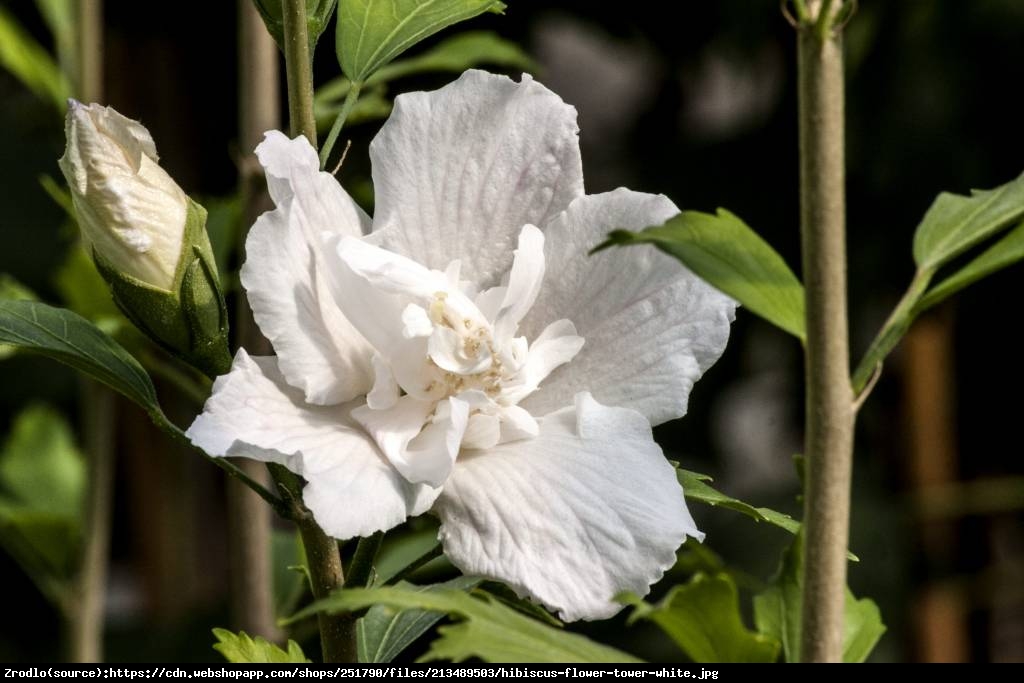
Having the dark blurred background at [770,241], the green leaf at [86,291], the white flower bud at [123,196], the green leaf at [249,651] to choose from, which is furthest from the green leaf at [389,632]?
the dark blurred background at [770,241]

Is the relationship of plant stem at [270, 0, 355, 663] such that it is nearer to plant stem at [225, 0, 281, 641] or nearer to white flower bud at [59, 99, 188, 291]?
white flower bud at [59, 99, 188, 291]

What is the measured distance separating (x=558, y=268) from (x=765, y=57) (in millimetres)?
1161

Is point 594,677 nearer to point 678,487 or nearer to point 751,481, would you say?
point 678,487

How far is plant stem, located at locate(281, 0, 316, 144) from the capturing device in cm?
40

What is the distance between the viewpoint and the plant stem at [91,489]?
0.92 meters

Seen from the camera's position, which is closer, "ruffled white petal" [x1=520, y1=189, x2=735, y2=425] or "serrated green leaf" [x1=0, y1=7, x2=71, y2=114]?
"ruffled white petal" [x1=520, y1=189, x2=735, y2=425]

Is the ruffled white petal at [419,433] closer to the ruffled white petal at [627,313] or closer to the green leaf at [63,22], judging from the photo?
the ruffled white petal at [627,313]

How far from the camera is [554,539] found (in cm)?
38

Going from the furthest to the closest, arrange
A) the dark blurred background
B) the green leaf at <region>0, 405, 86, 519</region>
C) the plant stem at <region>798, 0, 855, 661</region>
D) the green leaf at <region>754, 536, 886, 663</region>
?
1. the dark blurred background
2. the green leaf at <region>0, 405, 86, 519</region>
3. the green leaf at <region>754, 536, 886, 663</region>
4. the plant stem at <region>798, 0, 855, 661</region>

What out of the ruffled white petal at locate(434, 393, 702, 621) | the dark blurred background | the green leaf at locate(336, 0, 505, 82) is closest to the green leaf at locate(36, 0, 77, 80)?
the dark blurred background

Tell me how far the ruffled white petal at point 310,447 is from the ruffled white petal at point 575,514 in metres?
0.02

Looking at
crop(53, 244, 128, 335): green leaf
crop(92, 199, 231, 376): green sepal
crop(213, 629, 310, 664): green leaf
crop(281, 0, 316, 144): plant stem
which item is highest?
crop(281, 0, 316, 144): plant stem

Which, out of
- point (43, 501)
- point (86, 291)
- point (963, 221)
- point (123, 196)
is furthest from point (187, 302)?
point (43, 501)

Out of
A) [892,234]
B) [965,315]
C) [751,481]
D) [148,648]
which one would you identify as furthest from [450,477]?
[751,481]
